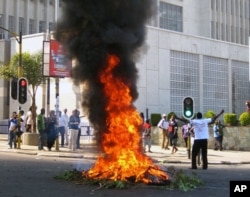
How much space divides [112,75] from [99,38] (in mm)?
848

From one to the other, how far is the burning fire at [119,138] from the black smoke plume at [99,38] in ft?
0.46

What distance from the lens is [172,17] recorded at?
1861 inches

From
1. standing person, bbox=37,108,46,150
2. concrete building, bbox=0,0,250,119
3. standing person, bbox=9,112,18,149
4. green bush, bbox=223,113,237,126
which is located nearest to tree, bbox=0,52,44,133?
concrete building, bbox=0,0,250,119

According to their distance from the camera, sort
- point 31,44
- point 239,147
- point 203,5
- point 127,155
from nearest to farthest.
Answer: point 127,155
point 239,147
point 31,44
point 203,5

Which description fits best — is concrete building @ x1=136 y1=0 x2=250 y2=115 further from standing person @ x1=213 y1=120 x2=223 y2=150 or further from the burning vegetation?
the burning vegetation

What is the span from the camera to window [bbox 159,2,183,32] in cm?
4678

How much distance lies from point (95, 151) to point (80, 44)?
2.39 m

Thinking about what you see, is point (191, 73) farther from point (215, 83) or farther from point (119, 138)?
point (119, 138)

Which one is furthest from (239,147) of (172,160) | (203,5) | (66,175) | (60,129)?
(203,5)

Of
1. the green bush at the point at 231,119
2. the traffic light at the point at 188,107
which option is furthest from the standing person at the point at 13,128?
the green bush at the point at 231,119

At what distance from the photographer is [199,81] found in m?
34.8

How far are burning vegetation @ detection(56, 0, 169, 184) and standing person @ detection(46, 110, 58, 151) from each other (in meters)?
10.4

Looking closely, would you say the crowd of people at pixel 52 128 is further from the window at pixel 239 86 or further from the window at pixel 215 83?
the window at pixel 239 86

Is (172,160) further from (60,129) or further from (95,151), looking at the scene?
(95,151)
